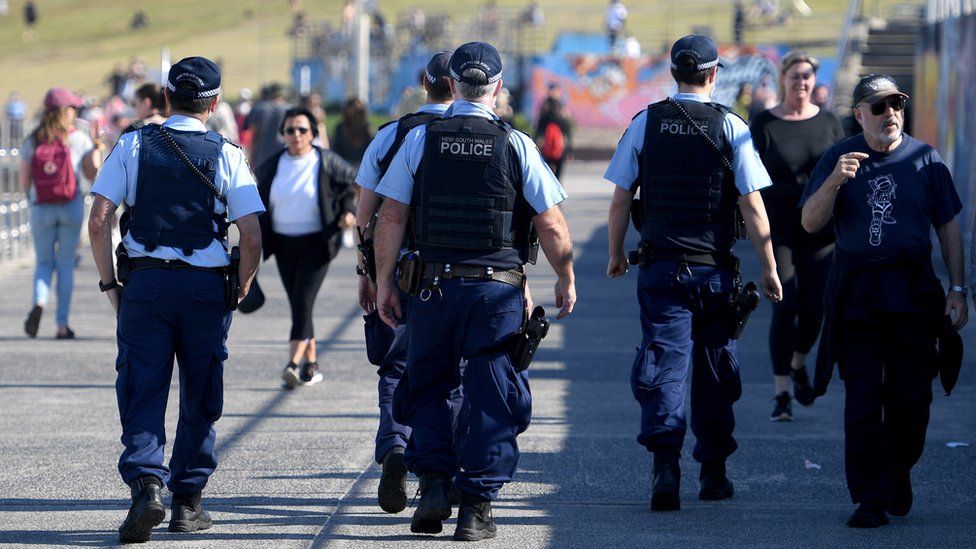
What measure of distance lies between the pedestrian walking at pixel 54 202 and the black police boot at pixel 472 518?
631cm

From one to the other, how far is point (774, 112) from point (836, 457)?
2.01m

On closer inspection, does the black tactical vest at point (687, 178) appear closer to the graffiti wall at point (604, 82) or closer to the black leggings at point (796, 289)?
the black leggings at point (796, 289)

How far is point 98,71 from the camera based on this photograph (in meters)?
79.9

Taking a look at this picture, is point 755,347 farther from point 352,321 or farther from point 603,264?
point 603,264

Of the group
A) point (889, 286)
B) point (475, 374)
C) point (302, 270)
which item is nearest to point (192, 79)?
point (475, 374)

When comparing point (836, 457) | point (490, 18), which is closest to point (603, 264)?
point (836, 457)

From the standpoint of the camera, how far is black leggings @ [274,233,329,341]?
9367mm

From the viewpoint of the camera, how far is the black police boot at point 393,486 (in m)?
6.27

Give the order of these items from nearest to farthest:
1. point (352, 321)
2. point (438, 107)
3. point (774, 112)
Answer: point (438, 107)
point (774, 112)
point (352, 321)

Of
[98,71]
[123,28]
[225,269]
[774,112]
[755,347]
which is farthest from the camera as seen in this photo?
[123,28]

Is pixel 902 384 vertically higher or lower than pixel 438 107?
lower

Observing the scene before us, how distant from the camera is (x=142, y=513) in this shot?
5.70 meters

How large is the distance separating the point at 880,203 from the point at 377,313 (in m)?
2.12

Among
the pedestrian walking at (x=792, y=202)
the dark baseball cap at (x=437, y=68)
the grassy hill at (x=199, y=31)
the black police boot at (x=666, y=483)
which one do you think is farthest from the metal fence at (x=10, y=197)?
the grassy hill at (x=199, y=31)
